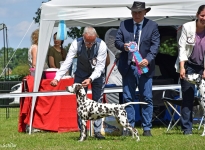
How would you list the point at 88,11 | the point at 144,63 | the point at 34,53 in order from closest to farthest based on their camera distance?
the point at 144,63 → the point at 88,11 → the point at 34,53

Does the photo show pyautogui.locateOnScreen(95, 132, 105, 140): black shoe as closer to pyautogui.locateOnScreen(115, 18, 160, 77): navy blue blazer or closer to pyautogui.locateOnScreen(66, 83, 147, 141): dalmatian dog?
pyautogui.locateOnScreen(66, 83, 147, 141): dalmatian dog

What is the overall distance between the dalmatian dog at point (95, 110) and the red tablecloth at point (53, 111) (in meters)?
1.92

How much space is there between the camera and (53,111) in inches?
359

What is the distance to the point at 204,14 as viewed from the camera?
24.5 feet

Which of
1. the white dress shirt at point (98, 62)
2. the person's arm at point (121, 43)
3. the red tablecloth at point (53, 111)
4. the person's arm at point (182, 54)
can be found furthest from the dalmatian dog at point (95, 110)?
the red tablecloth at point (53, 111)

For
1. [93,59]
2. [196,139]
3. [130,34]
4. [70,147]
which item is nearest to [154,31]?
[130,34]

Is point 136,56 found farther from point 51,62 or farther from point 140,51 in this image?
point 51,62

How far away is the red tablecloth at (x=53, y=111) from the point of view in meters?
9.09

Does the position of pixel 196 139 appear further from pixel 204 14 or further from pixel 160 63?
pixel 160 63

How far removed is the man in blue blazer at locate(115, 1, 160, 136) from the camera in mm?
7527

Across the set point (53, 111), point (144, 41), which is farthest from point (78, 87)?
point (53, 111)

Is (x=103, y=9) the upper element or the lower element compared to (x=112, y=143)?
upper

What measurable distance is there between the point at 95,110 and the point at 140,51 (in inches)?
40.8

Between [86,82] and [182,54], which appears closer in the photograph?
[86,82]
